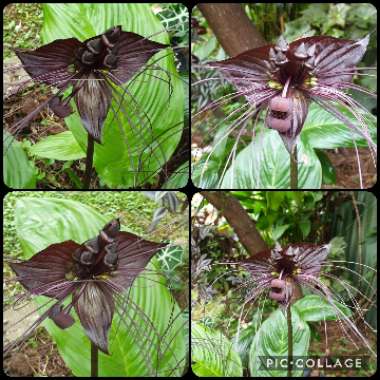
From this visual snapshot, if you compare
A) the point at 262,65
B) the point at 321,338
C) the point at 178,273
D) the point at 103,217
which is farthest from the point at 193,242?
the point at 262,65

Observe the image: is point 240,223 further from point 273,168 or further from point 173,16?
point 173,16

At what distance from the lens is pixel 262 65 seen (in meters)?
Answer: 1.06

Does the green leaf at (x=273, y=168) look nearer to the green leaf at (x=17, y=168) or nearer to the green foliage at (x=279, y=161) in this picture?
the green foliage at (x=279, y=161)

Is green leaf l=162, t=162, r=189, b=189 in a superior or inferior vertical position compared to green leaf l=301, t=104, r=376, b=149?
inferior

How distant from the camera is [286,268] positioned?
117cm

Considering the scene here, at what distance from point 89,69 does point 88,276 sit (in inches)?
13.0

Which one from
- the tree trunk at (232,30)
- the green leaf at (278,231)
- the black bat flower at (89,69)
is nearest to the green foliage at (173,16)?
the tree trunk at (232,30)

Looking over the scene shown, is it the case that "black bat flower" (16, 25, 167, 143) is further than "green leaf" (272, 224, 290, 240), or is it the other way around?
"green leaf" (272, 224, 290, 240)

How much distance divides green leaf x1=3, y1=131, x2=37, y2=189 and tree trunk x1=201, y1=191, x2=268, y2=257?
44 cm

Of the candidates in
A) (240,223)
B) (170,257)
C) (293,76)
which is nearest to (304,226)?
(240,223)

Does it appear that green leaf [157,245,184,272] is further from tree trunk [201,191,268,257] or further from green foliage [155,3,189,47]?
green foliage [155,3,189,47]

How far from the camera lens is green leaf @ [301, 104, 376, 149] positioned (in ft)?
4.63

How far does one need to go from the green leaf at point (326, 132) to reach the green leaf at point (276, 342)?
365 millimetres

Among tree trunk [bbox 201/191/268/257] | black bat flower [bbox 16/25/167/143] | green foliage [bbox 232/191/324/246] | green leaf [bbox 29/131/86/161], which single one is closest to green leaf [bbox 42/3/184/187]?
green leaf [bbox 29/131/86/161]
